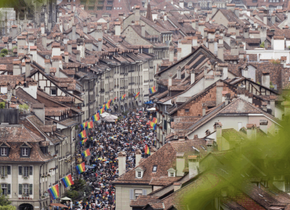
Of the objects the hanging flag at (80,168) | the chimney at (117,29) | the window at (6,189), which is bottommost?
the window at (6,189)

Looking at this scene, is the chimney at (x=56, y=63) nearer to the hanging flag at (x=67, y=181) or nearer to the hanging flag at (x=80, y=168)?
the hanging flag at (x=80, y=168)

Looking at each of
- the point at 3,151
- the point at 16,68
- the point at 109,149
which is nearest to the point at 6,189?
the point at 3,151

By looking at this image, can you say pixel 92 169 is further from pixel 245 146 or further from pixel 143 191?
pixel 245 146

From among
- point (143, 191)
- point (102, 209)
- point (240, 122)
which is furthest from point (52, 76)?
point (143, 191)

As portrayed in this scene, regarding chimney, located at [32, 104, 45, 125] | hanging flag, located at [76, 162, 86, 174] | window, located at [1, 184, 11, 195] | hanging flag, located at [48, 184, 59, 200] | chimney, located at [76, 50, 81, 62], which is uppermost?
chimney, located at [76, 50, 81, 62]

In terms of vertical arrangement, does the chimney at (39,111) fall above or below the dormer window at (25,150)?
above

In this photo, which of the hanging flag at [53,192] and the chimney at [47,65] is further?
the chimney at [47,65]

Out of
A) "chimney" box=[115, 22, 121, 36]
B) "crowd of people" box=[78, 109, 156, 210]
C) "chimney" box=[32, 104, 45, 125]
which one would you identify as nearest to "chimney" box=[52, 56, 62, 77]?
"crowd of people" box=[78, 109, 156, 210]

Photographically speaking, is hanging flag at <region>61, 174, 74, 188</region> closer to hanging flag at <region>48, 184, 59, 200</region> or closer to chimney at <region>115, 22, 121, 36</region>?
hanging flag at <region>48, 184, 59, 200</region>

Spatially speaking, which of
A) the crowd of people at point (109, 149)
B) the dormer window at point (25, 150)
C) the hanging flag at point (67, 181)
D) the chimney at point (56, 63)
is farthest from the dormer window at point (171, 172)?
the chimney at point (56, 63)
